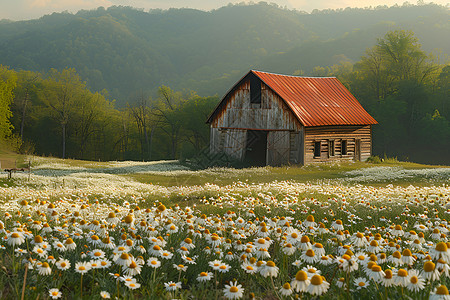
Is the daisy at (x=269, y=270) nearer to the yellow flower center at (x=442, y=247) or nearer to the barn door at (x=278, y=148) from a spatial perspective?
the yellow flower center at (x=442, y=247)

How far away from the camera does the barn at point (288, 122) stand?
123 feet

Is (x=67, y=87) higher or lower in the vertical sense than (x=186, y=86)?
lower

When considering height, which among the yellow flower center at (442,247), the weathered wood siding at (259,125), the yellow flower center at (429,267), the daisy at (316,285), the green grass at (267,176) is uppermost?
the weathered wood siding at (259,125)

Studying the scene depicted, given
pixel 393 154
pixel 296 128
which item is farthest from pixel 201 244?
pixel 393 154

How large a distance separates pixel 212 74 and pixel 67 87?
4653 inches

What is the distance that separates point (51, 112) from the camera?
238ft

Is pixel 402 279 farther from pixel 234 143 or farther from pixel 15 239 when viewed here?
pixel 234 143

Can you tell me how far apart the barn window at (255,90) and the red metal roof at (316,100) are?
892mm

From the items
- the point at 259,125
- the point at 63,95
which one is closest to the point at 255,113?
the point at 259,125

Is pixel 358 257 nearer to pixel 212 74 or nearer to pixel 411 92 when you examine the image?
pixel 411 92

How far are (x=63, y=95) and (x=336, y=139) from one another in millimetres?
52378

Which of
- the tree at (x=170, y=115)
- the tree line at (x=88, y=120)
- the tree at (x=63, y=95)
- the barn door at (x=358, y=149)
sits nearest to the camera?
the barn door at (x=358, y=149)

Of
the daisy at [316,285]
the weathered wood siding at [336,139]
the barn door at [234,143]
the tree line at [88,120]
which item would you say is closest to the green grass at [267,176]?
the weathered wood siding at [336,139]

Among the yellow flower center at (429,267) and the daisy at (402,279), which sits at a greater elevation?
the yellow flower center at (429,267)
